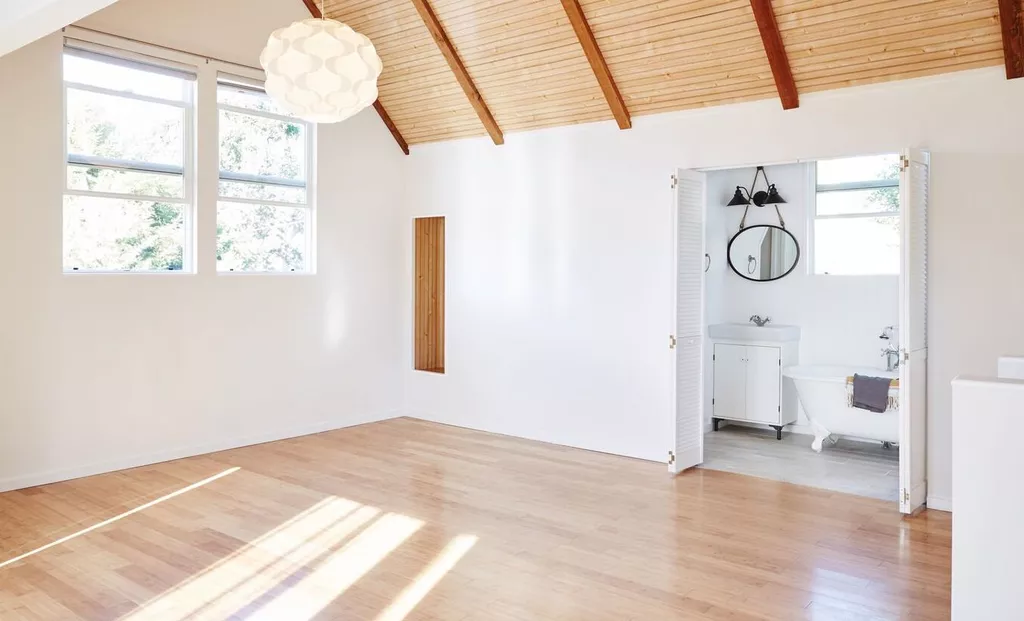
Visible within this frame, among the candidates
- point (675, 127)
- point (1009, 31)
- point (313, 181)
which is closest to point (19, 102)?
point (313, 181)

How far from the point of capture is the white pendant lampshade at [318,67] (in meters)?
3.18

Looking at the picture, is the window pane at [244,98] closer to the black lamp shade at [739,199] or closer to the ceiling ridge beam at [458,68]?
the ceiling ridge beam at [458,68]

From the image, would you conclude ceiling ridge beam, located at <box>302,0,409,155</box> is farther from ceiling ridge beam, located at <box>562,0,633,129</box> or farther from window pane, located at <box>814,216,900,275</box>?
window pane, located at <box>814,216,900,275</box>

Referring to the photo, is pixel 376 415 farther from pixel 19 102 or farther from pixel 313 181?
pixel 19 102

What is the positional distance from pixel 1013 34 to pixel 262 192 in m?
5.30

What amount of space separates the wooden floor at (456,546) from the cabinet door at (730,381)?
5.20 feet

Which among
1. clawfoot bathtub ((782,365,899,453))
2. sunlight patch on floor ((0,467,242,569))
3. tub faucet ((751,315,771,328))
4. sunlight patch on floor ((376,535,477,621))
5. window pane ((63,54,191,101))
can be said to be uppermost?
window pane ((63,54,191,101))

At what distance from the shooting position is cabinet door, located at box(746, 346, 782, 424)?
6770 millimetres

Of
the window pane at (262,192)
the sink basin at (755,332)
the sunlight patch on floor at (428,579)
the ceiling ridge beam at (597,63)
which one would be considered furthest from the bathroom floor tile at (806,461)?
the window pane at (262,192)

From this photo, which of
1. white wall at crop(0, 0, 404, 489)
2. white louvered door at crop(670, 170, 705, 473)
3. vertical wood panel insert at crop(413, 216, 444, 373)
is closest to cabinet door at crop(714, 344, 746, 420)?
white louvered door at crop(670, 170, 705, 473)

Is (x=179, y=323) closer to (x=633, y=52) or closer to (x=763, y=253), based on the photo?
(x=633, y=52)

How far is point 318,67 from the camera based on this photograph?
10.5ft

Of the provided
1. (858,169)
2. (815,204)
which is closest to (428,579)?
(815,204)

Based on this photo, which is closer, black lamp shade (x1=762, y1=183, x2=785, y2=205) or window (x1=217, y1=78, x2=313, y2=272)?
window (x1=217, y1=78, x2=313, y2=272)
